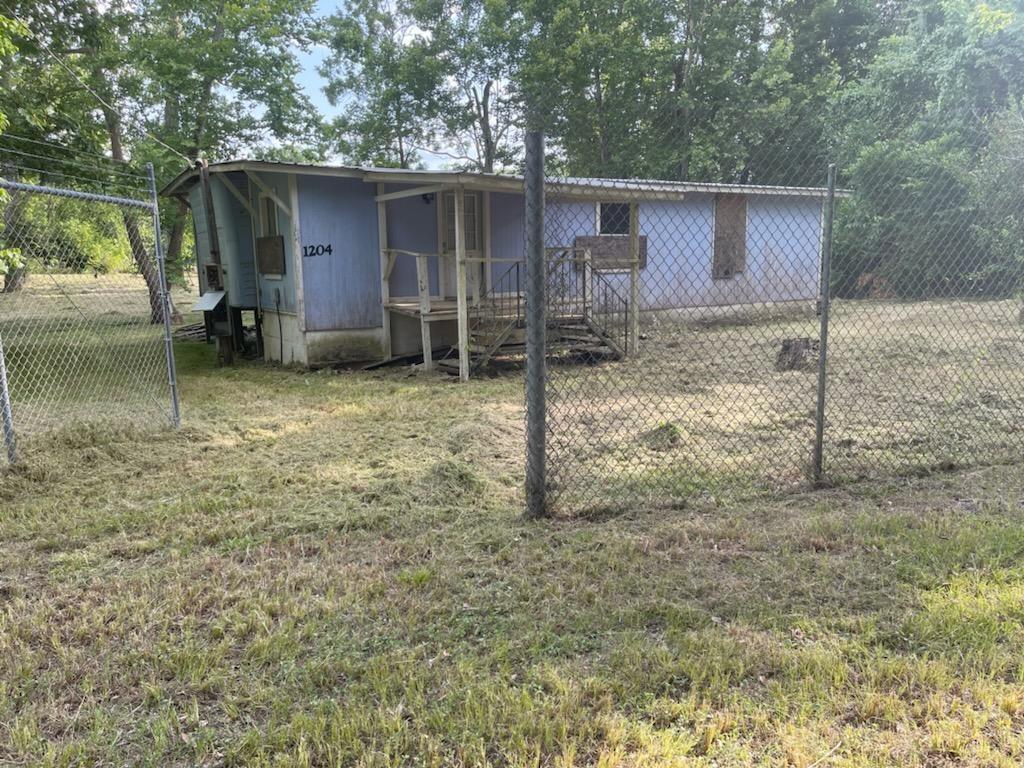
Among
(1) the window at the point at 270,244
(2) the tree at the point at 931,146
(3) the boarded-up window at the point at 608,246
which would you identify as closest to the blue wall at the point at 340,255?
(1) the window at the point at 270,244

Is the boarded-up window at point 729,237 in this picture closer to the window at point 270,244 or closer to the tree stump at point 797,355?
the tree stump at point 797,355

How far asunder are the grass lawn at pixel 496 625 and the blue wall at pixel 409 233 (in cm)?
642

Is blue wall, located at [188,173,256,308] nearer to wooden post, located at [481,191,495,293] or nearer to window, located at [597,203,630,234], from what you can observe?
wooden post, located at [481,191,495,293]

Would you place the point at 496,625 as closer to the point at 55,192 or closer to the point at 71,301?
the point at 55,192

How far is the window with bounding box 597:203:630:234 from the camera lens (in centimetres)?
1236

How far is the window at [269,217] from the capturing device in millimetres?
10359

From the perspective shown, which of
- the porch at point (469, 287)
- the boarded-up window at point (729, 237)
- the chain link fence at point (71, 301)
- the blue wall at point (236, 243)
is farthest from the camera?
the boarded-up window at point (729, 237)

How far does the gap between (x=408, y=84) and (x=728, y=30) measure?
Answer: 10.5 metres

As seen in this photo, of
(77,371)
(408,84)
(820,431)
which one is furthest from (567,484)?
(408,84)

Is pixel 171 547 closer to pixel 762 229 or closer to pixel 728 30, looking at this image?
pixel 762 229

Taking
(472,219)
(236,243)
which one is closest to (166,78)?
(236,243)

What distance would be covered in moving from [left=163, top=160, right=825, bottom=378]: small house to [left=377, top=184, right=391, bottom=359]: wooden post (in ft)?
0.06

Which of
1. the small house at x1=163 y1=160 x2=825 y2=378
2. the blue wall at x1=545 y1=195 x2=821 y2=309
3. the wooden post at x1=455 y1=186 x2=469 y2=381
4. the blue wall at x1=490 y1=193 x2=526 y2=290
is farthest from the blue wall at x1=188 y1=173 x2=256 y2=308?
the blue wall at x1=545 y1=195 x2=821 y2=309

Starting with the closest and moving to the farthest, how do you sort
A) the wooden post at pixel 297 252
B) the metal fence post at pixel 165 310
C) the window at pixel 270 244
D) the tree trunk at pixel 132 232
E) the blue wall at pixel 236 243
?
the metal fence post at pixel 165 310, the wooden post at pixel 297 252, the window at pixel 270 244, the blue wall at pixel 236 243, the tree trunk at pixel 132 232
